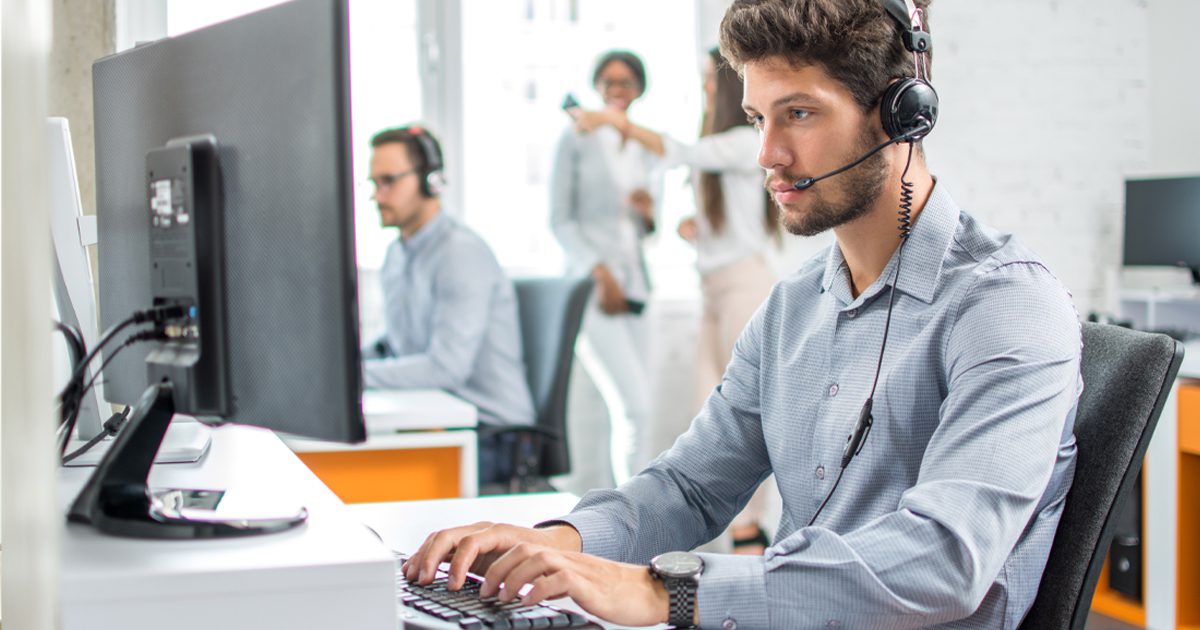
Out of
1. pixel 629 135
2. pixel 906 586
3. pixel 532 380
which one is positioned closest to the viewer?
pixel 906 586

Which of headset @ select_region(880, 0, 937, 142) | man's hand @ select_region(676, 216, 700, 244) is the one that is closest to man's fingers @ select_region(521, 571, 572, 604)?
headset @ select_region(880, 0, 937, 142)

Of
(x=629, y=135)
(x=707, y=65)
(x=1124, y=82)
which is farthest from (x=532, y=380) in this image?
(x=1124, y=82)

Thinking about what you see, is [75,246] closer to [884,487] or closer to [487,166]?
[884,487]

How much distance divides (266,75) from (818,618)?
619 millimetres

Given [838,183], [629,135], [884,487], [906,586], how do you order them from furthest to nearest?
[629,135]
[838,183]
[884,487]
[906,586]

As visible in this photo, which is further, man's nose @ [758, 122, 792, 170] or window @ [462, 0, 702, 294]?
window @ [462, 0, 702, 294]

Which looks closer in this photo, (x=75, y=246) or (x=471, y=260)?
(x=75, y=246)

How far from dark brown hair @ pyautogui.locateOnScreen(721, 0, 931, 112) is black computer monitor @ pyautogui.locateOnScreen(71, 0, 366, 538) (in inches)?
22.7

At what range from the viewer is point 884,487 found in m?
1.14

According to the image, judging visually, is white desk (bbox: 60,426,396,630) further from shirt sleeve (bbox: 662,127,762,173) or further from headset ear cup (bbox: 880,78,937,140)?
shirt sleeve (bbox: 662,127,762,173)

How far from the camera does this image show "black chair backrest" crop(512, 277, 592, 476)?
2.87 meters

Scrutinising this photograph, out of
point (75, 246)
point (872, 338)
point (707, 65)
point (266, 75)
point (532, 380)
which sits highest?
point (707, 65)

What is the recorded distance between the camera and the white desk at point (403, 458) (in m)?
2.24

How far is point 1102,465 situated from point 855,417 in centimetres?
24
